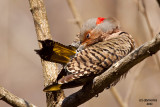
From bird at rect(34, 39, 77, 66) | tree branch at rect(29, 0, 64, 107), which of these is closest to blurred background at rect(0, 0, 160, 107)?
tree branch at rect(29, 0, 64, 107)

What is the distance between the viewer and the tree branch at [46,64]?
10.9ft

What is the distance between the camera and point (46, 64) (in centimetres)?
346

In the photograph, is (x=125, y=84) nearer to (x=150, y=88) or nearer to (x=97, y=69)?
→ (x=150, y=88)

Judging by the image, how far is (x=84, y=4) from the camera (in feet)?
25.0

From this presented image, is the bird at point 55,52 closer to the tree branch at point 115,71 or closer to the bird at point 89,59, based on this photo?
the bird at point 89,59

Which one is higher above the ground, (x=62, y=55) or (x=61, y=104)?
(x=62, y=55)

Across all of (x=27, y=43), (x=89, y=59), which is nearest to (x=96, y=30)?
(x=89, y=59)

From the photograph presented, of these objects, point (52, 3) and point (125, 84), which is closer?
point (125, 84)

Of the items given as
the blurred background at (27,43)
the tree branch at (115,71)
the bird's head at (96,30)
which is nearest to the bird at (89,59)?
the bird's head at (96,30)

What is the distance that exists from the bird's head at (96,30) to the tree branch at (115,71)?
873 mm

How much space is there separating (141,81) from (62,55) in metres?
3.17

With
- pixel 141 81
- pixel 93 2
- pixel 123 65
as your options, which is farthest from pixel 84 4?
pixel 123 65

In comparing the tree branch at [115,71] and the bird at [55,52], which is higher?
the bird at [55,52]

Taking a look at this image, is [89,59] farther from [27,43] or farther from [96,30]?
[27,43]
